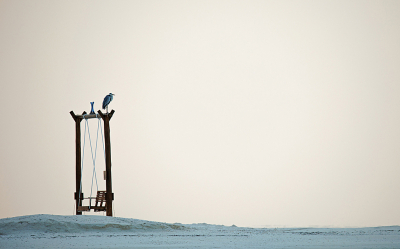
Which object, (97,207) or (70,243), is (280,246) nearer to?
(70,243)

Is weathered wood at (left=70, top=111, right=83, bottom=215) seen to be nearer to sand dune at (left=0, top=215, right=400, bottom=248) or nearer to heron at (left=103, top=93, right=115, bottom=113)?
heron at (left=103, top=93, right=115, bottom=113)

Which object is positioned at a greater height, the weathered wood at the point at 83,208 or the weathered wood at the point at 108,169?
the weathered wood at the point at 108,169

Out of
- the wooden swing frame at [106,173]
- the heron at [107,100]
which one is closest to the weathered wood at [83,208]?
the wooden swing frame at [106,173]

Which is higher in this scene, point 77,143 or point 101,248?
point 77,143

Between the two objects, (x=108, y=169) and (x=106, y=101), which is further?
(x=106, y=101)

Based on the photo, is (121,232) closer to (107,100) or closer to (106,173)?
(106,173)

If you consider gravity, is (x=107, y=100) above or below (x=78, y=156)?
above

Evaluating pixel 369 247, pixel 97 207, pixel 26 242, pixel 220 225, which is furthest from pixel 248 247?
pixel 97 207

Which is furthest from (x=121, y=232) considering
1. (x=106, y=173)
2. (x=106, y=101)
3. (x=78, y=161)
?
(x=106, y=101)

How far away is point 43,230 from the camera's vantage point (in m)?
9.54

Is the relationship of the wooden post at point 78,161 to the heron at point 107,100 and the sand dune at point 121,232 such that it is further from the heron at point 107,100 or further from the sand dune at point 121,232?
the sand dune at point 121,232

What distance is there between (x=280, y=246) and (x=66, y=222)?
555 centimetres

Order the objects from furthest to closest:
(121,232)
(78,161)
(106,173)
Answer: (78,161)
(106,173)
(121,232)

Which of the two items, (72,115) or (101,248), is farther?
(72,115)
